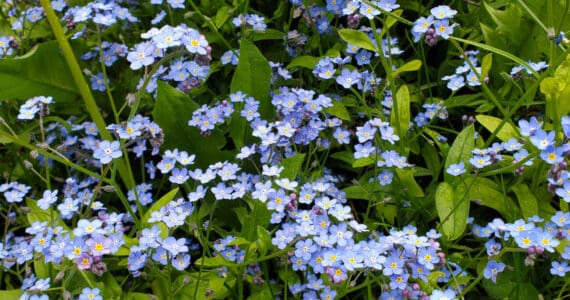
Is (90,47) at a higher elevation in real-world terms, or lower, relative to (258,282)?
higher

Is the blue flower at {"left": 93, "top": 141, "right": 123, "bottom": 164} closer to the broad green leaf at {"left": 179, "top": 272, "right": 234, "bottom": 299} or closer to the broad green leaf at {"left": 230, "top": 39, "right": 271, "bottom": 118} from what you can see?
the broad green leaf at {"left": 179, "top": 272, "right": 234, "bottom": 299}

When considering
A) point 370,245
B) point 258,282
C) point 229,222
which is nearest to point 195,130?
point 229,222

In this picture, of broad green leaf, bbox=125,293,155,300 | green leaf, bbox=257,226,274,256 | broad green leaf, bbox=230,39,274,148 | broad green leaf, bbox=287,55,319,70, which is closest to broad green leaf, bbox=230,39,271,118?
broad green leaf, bbox=230,39,274,148

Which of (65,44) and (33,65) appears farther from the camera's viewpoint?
Answer: (33,65)

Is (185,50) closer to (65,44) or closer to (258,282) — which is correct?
(65,44)

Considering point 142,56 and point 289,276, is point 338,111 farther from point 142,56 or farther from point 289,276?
point 142,56

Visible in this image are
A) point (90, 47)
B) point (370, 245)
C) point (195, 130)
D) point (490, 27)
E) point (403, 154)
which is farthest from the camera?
point (90, 47)
